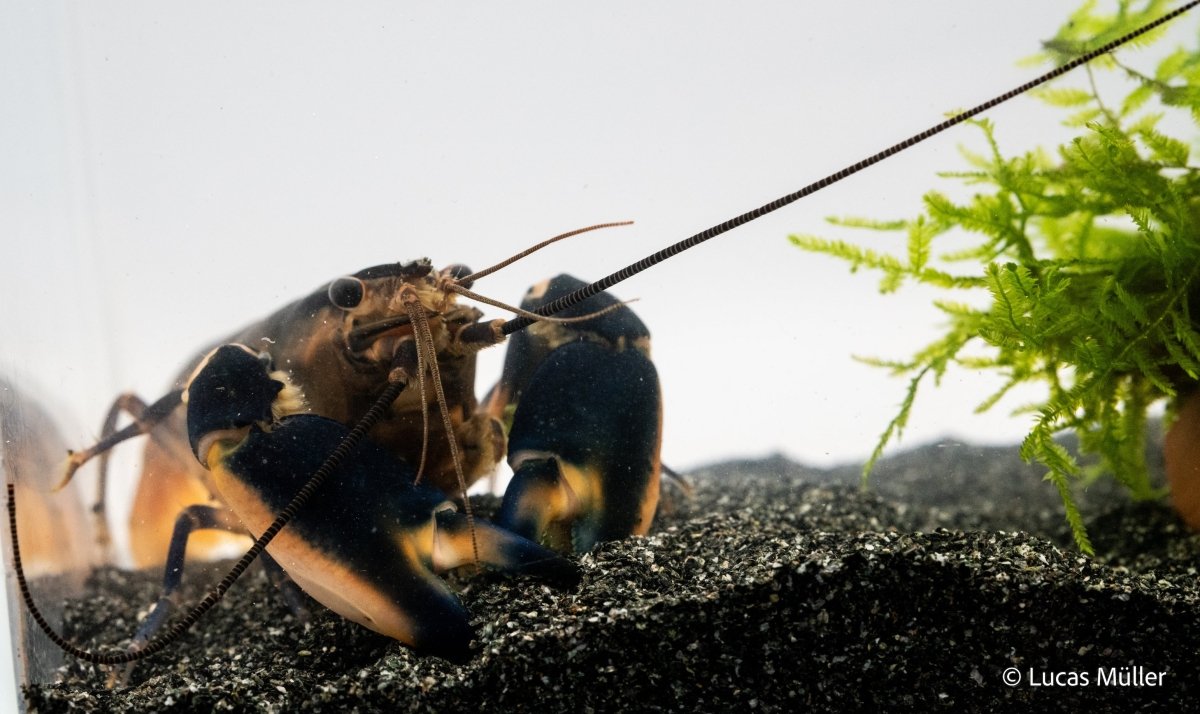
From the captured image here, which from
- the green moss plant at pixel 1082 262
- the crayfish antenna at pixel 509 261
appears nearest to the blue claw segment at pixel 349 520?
the crayfish antenna at pixel 509 261

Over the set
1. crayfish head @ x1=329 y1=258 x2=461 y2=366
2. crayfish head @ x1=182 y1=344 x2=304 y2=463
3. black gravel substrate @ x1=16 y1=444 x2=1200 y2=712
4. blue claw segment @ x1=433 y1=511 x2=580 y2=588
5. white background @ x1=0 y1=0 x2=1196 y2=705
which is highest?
white background @ x1=0 y1=0 x2=1196 y2=705

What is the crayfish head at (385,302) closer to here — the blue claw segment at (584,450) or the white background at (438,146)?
the white background at (438,146)

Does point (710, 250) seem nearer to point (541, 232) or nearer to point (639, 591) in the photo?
point (541, 232)

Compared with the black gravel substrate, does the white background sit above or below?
above

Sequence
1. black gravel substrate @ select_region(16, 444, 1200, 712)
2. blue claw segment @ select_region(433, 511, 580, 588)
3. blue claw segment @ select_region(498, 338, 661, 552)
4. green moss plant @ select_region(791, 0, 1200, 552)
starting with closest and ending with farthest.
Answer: black gravel substrate @ select_region(16, 444, 1200, 712) → blue claw segment @ select_region(433, 511, 580, 588) → blue claw segment @ select_region(498, 338, 661, 552) → green moss plant @ select_region(791, 0, 1200, 552)

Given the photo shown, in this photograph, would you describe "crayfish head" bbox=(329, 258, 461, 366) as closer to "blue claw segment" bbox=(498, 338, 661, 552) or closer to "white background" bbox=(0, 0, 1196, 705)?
"white background" bbox=(0, 0, 1196, 705)

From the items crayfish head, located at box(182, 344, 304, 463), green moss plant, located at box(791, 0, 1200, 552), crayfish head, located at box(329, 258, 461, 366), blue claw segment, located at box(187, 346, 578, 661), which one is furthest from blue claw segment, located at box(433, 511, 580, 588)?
green moss plant, located at box(791, 0, 1200, 552)

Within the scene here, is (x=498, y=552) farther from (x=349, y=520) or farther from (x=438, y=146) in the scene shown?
(x=438, y=146)
